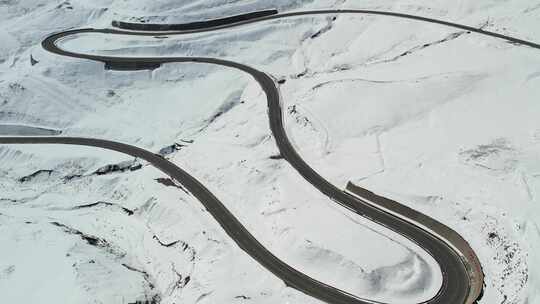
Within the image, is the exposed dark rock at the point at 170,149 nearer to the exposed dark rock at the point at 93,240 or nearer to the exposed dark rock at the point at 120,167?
the exposed dark rock at the point at 120,167

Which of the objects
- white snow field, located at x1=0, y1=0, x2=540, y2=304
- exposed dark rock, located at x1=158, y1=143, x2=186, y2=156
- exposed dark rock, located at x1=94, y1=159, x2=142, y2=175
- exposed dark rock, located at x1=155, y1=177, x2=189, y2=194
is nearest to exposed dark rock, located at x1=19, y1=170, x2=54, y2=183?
white snow field, located at x1=0, y1=0, x2=540, y2=304

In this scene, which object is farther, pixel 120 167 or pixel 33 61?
pixel 33 61

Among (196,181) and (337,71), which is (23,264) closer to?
(196,181)

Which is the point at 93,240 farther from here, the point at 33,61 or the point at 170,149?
the point at 33,61

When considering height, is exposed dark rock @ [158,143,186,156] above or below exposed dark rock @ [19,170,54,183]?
above

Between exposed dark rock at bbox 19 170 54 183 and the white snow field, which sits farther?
exposed dark rock at bbox 19 170 54 183

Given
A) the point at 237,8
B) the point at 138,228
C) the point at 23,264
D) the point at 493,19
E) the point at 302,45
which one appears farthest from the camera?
the point at 237,8

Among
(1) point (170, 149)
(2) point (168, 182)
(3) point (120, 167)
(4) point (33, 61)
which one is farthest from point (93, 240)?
(4) point (33, 61)

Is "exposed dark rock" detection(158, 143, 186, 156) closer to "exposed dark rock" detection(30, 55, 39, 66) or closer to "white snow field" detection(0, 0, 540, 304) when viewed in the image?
"white snow field" detection(0, 0, 540, 304)

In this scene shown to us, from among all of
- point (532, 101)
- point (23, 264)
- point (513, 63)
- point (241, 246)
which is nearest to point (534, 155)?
point (532, 101)
